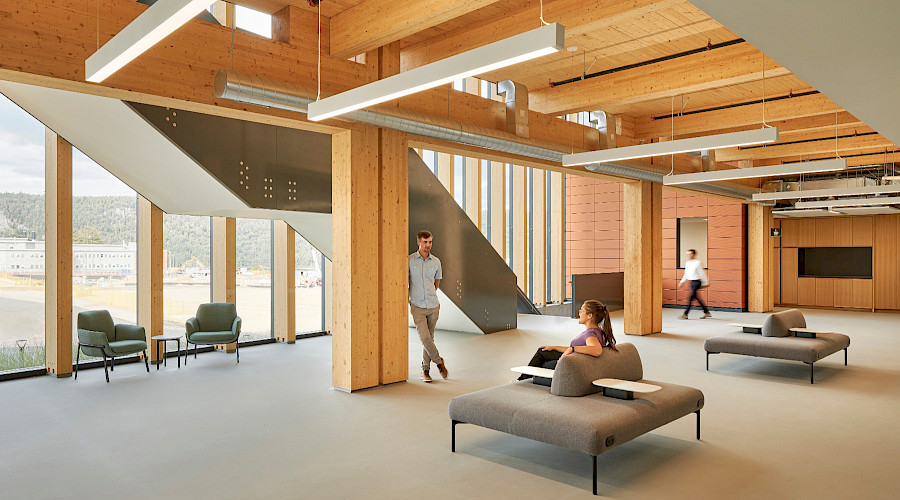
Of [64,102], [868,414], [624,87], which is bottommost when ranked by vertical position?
[868,414]

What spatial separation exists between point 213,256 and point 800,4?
8.99m

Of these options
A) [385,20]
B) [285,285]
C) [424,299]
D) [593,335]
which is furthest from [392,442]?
[285,285]

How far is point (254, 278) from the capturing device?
1028cm

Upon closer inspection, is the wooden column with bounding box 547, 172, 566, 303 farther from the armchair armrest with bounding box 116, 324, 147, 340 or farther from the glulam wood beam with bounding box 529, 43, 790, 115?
the armchair armrest with bounding box 116, 324, 147, 340

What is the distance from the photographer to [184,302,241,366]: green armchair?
27.8 feet

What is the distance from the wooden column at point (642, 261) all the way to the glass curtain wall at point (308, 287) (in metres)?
5.74

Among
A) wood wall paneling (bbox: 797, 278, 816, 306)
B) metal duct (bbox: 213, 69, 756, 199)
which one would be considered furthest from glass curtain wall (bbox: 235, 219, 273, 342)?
wood wall paneling (bbox: 797, 278, 816, 306)

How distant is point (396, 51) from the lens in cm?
712

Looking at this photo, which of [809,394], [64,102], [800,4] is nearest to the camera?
[800,4]

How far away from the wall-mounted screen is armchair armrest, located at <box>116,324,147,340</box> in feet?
56.2

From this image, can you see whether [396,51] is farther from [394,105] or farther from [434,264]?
[434,264]

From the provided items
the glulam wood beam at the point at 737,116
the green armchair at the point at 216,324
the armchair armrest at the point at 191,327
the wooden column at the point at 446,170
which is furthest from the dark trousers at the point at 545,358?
the wooden column at the point at 446,170

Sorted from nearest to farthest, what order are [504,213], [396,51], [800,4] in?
[800,4]
[396,51]
[504,213]

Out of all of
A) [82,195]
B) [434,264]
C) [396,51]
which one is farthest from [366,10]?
[82,195]
